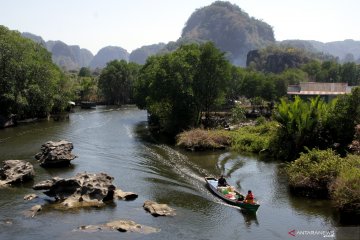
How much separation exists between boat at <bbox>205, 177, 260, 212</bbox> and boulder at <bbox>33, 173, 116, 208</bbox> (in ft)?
29.7

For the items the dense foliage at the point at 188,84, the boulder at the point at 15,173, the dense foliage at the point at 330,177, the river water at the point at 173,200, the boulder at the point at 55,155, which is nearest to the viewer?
the river water at the point at 173,200

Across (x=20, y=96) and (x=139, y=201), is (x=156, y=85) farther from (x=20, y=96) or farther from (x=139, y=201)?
(x=139, y=201)

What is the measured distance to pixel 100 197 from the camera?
117 feet

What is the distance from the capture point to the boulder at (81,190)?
35438 millimetres

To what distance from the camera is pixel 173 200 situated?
3666cm

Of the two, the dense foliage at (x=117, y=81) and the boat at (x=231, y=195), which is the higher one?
the dense foliage at (x=117, y=81)

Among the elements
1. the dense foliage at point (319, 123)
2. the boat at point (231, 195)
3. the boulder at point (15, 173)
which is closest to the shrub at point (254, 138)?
the dense foliage at point (319, 123)

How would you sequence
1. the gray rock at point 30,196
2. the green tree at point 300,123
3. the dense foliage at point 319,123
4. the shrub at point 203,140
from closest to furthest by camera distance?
the gray rock at point 30,196 → the dense foliage at point 319,123 → the green tree at point 300,123 → the shrub at point 203,140

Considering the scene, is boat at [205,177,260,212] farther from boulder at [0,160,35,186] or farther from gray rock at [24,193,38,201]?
boulder at [0,160,35,186]

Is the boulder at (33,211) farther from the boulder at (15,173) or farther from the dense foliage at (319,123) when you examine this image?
the dense foliage at (319,123)

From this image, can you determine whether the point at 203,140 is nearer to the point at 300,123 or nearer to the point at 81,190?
the point at 300,123

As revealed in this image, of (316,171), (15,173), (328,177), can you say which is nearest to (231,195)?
(316,171)

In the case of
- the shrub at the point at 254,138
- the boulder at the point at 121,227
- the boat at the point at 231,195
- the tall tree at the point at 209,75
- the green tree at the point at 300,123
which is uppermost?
the tall tree at the point at 209,75

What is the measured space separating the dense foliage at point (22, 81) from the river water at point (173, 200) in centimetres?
1952
